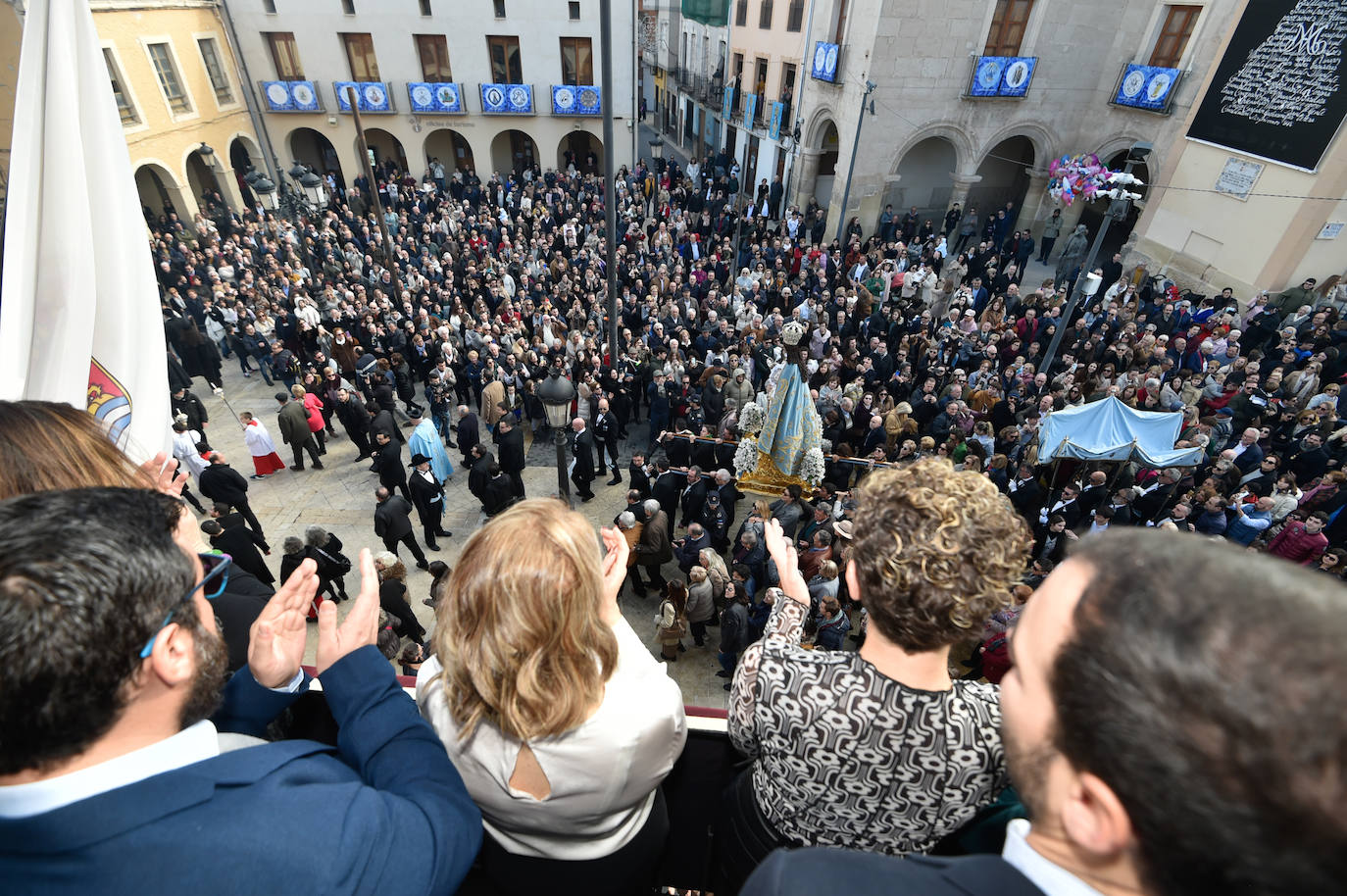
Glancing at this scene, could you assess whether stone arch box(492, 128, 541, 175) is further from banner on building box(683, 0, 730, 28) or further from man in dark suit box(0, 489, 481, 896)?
man in dark suit box(0, 489, 481, 896)

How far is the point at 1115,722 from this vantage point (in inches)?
28.7

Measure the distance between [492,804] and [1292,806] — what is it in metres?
1.52

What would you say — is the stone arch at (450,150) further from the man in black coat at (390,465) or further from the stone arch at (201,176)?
the man in black coat at (390,465)

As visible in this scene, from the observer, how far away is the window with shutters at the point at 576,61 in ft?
76.8

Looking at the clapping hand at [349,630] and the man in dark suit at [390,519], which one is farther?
the man in dark suit at [390,519]

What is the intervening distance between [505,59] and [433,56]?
280 cm

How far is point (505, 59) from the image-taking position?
23.7 meters

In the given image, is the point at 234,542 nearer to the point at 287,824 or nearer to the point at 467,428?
the point at 467,428

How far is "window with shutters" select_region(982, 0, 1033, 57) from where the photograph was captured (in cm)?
1719

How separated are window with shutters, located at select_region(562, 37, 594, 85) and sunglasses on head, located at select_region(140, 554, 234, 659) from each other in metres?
27.1

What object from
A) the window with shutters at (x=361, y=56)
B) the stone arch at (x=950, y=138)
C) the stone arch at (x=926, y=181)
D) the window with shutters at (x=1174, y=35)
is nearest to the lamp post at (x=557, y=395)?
the stone arch at (x=950, y=138)

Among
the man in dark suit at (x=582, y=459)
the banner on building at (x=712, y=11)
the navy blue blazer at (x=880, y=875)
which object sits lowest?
the man in dark suit at (x=582, y=459)

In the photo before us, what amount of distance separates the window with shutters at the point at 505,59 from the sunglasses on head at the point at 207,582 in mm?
27298

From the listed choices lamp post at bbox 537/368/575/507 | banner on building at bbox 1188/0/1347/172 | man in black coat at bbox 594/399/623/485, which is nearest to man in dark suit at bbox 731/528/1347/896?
lamp post at bbox 537/368/575/507
